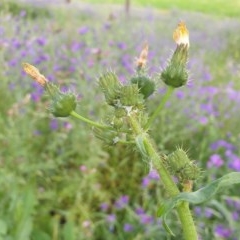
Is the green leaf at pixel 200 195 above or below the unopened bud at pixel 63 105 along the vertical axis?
below

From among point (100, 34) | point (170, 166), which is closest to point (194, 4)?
point (100, 34)

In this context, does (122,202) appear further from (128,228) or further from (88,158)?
(88,158)

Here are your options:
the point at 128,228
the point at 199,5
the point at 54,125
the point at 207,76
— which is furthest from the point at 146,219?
the point at 199,5

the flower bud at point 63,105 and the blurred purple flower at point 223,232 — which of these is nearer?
the flower bud at point 63,105

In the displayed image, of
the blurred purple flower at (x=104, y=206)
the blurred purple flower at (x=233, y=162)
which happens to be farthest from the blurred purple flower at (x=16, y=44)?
the blurred purple flower at (x=233, y=162)

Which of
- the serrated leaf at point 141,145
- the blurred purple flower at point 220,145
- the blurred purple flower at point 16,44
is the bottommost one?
the serrated leaf at point 141,145

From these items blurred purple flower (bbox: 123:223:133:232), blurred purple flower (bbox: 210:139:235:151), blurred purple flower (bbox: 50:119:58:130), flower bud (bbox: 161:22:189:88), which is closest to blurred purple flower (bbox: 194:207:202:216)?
blurred purple flower (bbox: 123:223:133:232)

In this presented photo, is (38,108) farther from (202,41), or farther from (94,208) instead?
(202,41)

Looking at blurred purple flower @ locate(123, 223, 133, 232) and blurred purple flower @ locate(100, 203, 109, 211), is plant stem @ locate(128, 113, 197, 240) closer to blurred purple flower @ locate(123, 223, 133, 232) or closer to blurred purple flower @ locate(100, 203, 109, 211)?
blurred purple flower @ locate(123, 223, 133, 232)

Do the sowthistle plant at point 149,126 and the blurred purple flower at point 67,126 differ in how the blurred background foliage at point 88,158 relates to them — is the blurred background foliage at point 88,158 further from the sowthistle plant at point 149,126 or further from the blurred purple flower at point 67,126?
the sowthistle plant at point 149,126

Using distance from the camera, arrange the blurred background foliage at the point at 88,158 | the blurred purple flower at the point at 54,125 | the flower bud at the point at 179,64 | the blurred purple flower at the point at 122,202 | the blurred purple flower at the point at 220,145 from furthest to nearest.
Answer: the blurred purple flower at the point at 54,125
the blurred purple flower at the point at 220,145
the blurred purple flower at the point at 122,202
the blurred background foliage at the point at 88,158
the flower bud at the point at 179,64
